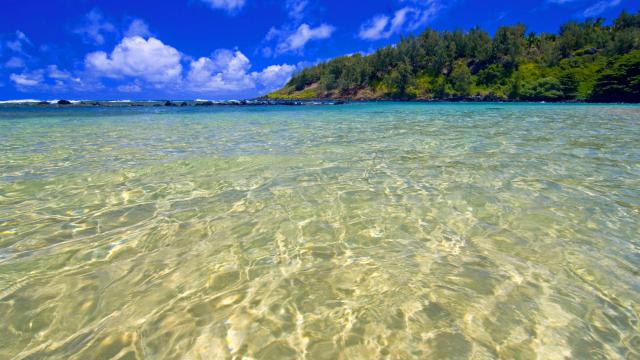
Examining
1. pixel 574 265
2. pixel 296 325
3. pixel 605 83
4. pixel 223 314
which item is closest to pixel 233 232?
pixel 223 314

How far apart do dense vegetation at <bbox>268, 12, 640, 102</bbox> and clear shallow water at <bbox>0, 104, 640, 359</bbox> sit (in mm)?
122214

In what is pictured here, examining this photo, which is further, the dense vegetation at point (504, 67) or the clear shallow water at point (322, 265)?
the dense vegetation at point (504, 67)

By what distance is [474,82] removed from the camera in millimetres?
141500

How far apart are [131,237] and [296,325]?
3.15 metres

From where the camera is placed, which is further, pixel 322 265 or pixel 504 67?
pixel 504 67

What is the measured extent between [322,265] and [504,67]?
167 meters

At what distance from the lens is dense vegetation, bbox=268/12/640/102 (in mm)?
105375

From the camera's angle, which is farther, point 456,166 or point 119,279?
point 456,166

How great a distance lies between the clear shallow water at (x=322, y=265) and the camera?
106 inches

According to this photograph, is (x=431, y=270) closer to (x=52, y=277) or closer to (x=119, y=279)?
(x=119, y=279)

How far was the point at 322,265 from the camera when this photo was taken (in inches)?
152

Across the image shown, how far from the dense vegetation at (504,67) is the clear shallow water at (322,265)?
12221cm

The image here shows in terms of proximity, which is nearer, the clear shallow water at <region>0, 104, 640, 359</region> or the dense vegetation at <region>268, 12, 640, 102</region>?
the clear shallow water at <region>0, 104, 640, 359</region>

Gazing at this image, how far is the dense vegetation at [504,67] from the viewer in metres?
105
